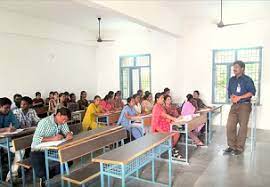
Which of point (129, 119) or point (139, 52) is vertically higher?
point (139, 52)

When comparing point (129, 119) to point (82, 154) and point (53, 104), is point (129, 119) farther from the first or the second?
point (53, 104)

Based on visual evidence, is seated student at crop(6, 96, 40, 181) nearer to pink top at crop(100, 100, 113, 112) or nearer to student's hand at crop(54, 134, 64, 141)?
student's hand at crop(54, 134, 64, 141)

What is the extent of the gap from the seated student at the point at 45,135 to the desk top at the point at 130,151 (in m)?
0.84

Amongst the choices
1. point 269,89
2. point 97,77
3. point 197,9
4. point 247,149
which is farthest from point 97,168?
point 97,77

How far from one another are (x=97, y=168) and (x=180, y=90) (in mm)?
5359

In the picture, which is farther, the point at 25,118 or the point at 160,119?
the point at 160,119

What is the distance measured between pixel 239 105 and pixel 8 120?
3885 millimetres

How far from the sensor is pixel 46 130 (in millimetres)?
3098

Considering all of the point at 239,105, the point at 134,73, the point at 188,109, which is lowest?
the point at 188,109

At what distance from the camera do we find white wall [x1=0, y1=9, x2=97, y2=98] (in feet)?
21.6

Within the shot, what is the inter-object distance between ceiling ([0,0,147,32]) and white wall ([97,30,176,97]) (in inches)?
19.6

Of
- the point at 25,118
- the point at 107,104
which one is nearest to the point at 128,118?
the point at 107,104

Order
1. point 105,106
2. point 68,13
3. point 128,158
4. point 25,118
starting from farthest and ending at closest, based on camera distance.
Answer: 1. point 68,13
2. point 105,106
3. point 25,118
4. point 128,158

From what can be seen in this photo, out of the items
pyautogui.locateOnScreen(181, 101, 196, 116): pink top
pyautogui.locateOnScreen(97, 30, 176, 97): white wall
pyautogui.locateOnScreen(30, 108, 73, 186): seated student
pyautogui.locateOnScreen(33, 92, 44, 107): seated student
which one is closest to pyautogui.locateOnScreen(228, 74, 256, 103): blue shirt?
pyautogui.locateOnScreen(181, 101, 196, 116): pink top
